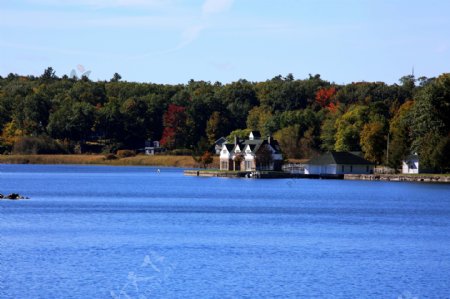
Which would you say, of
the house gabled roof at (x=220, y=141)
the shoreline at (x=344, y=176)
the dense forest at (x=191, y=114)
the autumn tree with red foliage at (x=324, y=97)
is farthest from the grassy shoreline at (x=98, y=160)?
the shoreline at (x=344, y=176)

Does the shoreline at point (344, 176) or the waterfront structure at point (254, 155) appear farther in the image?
the waterfront structure at point (254, 155)

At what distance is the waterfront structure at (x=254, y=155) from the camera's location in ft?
341

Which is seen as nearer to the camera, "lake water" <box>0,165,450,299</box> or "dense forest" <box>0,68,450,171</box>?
"lake water" <box>0,165,450,299</box>

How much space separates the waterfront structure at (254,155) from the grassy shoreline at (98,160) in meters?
30.4

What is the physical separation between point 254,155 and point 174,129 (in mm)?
46919

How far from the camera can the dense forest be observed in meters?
127

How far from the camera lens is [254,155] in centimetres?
10450

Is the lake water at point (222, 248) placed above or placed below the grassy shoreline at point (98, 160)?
below

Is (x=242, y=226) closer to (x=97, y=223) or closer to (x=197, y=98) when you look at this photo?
(x=97, y=223)

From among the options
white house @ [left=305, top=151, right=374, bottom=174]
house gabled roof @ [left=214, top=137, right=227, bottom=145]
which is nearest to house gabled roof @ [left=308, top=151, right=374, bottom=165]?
white house @ [left=305, top=151, right=374, bottom=174]

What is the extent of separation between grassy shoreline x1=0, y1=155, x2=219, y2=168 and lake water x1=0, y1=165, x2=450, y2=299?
245 feet

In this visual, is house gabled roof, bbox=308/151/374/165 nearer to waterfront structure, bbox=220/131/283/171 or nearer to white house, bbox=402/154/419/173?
white house, bbox=402/154/419/173

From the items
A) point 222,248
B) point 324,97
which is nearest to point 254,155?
point 324,97

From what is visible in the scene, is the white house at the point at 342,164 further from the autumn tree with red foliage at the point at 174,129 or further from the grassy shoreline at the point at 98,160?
the autumn tree with red foliage at the point at 174,129
